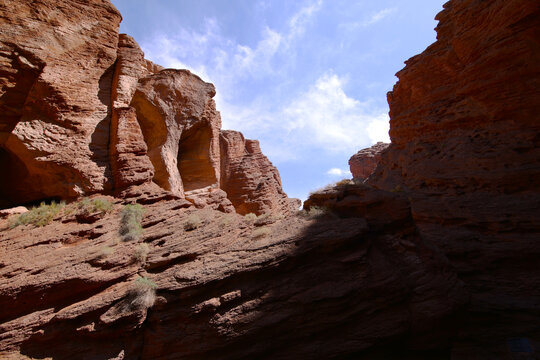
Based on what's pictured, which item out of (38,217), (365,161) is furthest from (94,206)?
(365,161)

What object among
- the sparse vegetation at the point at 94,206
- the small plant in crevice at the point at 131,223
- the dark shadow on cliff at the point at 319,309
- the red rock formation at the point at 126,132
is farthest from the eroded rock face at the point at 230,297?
the red rock formation at the point at 126,132

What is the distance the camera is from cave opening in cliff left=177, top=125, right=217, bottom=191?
14344mm

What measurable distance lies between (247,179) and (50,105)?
1490 centimetres

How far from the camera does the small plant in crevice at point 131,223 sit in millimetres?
6980

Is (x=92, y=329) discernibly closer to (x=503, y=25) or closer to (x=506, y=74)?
(x=506, y=74)

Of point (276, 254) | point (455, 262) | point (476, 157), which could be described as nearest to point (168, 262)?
point (276, 254)

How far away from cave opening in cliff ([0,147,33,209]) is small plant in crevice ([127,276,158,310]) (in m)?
6.57

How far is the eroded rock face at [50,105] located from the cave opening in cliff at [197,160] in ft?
16.7

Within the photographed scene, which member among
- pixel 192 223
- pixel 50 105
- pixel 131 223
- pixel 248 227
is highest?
pixel 50 105

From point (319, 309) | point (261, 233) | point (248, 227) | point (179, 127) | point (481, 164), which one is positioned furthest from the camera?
point (179, 127)

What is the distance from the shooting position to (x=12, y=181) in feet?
30.7

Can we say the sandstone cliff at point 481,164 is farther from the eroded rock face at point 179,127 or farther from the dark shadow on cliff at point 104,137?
the dark shadow on cliff at point 104,137

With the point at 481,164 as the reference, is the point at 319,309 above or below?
below

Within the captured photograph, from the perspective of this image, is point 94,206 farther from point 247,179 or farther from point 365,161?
point 365,161
